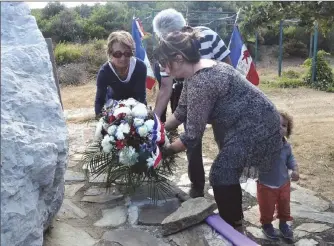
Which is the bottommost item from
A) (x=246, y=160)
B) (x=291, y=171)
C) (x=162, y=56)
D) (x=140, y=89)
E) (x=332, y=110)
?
(x=332, y=110)

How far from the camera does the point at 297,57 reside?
20703 mm

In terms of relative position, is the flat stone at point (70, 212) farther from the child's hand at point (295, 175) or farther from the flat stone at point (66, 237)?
the child's hand at point (295, 175)

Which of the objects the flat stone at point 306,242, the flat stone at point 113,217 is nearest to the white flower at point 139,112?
the flat stone at point 113,217

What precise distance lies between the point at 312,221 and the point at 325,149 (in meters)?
2.45

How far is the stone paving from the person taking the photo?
3143mm

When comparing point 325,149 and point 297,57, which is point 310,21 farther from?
point 297,57

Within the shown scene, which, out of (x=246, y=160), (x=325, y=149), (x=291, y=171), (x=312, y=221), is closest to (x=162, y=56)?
(x=246, y=160)

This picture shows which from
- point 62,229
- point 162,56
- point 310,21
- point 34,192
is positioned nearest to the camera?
point 34,192

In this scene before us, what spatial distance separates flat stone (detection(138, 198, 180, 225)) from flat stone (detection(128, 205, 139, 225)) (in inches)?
1.2

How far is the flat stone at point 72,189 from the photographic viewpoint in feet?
13.2

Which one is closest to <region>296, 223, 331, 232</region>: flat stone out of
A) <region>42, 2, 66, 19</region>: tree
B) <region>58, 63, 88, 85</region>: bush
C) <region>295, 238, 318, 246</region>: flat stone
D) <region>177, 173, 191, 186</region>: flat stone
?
<region>295, 238, 318, 246</region>: flat stone

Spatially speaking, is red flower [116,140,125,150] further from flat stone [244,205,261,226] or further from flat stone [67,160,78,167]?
flat stone [67,160,78,167]

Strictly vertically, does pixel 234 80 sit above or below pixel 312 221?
above

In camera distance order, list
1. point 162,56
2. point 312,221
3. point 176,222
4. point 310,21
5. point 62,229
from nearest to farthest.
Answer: point 162,56 < point 176,222 < point 62,229 < point 312,221 < point 310,21
